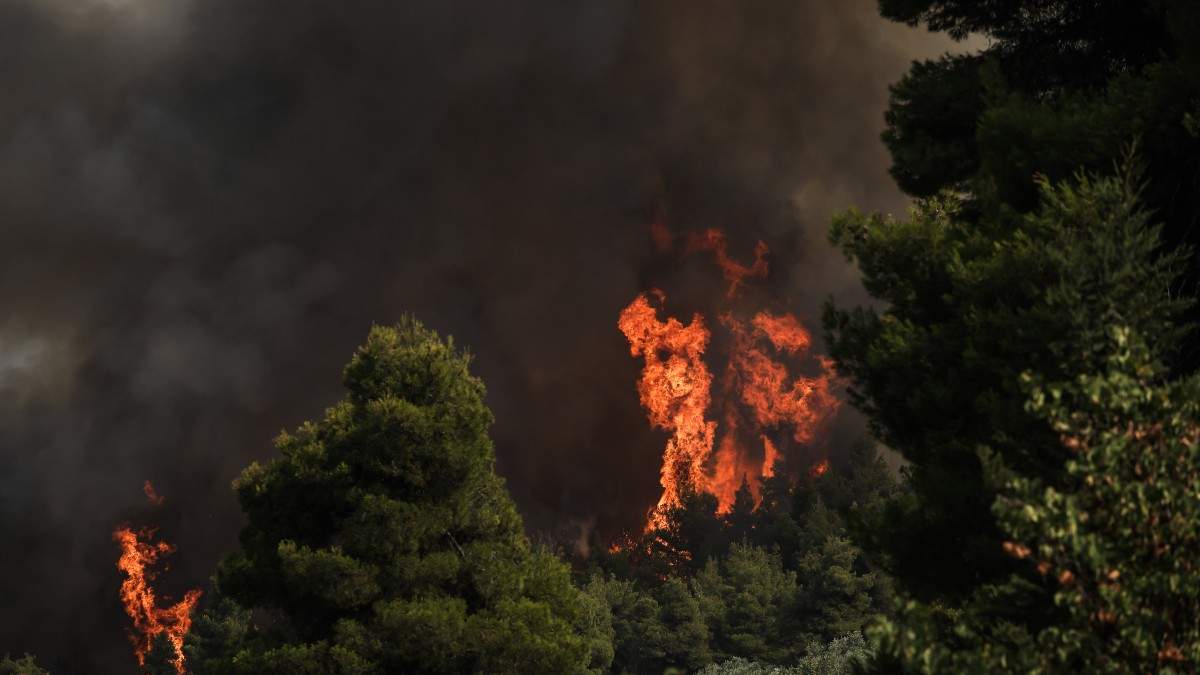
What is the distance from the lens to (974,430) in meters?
12.3

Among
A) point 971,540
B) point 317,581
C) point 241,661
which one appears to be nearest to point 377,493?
Answer: point 317,581

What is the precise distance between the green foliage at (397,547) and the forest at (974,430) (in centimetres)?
7

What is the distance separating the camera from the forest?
771cm

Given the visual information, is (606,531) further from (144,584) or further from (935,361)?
(935,361)

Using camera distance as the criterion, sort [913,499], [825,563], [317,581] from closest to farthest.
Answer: [913,499], [317,581], [825,563]

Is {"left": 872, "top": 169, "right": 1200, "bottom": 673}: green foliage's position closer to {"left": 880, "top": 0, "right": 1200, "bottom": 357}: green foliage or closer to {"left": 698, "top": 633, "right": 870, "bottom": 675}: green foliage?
{"left": 880, "top": 0, "right": 1200, "bottom": 357}: green foliage

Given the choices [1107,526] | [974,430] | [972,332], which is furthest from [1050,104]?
[1107,526]

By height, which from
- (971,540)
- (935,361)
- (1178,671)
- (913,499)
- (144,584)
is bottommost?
(1178,671)

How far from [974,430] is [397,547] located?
1517 cm

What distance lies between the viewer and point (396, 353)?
84.0 feet

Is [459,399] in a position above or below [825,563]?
below

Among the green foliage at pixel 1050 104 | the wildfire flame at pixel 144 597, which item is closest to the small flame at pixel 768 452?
the wildfire flame at pixel 144 597

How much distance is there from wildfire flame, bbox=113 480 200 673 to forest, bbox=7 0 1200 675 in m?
144

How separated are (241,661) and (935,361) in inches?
707
